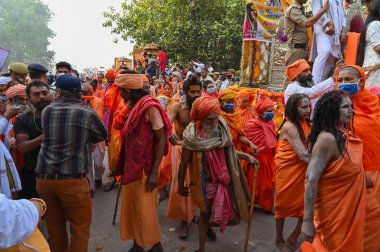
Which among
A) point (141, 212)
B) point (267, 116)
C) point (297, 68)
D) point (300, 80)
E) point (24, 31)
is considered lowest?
point (141, 212)

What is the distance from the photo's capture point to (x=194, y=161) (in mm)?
3379

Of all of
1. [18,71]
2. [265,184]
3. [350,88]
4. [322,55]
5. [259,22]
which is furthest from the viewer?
[259,22]

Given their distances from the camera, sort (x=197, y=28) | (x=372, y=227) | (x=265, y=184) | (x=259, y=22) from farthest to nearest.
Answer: (x=197, y=28), (x=259, y=22), (x=265, y=184), (x=372, y=227)

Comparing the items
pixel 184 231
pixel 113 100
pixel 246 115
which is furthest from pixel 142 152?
pixel 246 115

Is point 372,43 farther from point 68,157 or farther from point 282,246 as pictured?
point 68,157

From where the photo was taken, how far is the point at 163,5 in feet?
69.9

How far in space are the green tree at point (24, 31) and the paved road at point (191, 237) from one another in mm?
75435

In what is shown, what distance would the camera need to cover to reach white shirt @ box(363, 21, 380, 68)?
3963mm

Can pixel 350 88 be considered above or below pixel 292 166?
above

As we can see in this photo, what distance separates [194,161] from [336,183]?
4.63ft

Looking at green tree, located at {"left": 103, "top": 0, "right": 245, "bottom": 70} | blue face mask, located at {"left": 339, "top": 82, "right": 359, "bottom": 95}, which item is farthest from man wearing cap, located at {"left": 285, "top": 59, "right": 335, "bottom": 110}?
green tree, located at {"left": 103, "top": 0, "right": 245, "bottom": 70}

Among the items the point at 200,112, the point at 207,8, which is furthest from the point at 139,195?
the point at 207,8

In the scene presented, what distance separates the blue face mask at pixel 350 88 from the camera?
2.96 meters

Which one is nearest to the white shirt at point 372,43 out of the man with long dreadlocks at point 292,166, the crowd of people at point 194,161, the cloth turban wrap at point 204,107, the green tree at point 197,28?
the crowd of people at point 194,161
